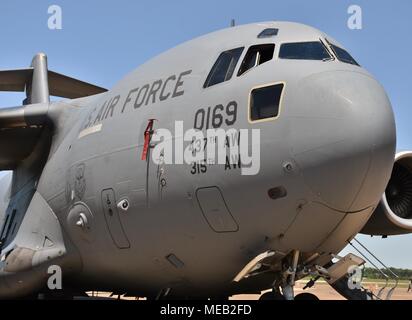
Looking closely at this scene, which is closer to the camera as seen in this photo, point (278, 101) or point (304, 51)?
point (278, 101)

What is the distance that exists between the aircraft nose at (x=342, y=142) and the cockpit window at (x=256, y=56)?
3.26 feet

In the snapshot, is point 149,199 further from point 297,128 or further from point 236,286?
point 297,128

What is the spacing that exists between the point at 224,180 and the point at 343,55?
2.36m

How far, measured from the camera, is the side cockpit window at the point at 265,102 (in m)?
6.33

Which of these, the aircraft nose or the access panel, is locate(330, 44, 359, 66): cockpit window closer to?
the aircraft nose

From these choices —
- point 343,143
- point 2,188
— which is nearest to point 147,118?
point 343,143

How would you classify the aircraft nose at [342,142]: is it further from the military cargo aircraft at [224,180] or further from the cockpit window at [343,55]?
the cockpit window at [343,55]

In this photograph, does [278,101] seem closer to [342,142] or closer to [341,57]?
[342,142]

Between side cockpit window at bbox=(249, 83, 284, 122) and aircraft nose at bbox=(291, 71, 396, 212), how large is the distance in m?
0.24

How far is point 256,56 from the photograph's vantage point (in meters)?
7.14

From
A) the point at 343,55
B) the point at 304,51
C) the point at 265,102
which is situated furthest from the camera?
the point at 343,55

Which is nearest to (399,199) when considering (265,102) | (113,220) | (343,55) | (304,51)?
(343,55)

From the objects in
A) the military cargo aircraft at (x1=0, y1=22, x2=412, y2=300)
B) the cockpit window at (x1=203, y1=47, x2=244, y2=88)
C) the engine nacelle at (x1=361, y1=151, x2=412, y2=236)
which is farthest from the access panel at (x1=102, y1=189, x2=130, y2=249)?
the engine nacelle at (x1=361, y1=151, x2=412, y2=236)
